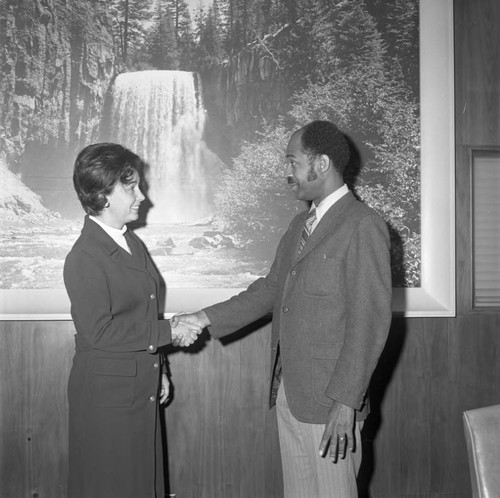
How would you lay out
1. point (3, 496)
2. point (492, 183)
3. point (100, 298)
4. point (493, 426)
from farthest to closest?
point (492, 183) < point (3, 496) < point (100, 298) < point (493, 426)

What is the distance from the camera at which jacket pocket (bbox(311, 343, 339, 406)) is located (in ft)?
6.93

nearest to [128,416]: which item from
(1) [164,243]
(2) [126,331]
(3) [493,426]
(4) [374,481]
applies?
(2) [126,331]

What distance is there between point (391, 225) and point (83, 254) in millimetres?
1574

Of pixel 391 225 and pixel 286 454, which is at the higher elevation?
pixel 391 225

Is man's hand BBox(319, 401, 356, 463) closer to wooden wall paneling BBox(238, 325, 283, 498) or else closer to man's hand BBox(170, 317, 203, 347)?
man's hand BBox(170, 317, 203, 347)

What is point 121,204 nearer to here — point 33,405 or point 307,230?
point 307,230

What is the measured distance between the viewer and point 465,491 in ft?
10.2

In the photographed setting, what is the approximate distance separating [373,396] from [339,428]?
3.64 ft

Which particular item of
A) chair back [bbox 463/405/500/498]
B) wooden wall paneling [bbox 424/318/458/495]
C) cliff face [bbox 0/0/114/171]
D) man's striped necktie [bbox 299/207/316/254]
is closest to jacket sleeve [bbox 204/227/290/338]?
man's striped necktie [bbox 299/207/316/254]

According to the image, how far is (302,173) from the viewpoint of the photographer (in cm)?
233

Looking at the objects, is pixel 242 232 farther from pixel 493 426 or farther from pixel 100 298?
pixel 493 426

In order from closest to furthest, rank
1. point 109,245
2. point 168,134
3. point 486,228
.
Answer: point 109,245
point 168,134
point 486,228

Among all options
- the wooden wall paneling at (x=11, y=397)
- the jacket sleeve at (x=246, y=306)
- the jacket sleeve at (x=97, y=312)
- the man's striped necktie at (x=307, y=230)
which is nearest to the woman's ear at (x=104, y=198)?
the jacket sleeve at (x=97, y=312)

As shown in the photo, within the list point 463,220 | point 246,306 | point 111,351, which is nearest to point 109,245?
point 111,351
